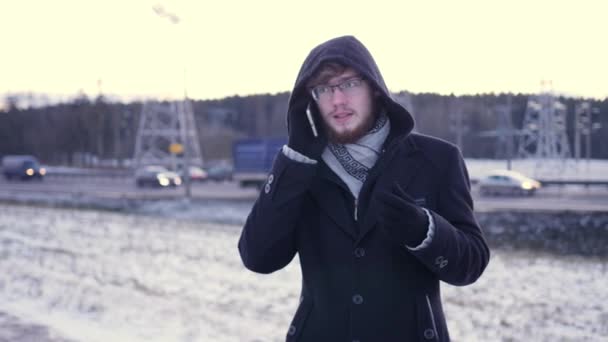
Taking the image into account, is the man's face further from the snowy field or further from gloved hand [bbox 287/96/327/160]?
the snowy field

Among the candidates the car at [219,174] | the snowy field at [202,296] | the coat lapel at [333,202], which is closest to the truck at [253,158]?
the car at [219,174]

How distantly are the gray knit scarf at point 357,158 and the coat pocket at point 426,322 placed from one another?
1.46 feet

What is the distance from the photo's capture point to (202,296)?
8812 millimetres

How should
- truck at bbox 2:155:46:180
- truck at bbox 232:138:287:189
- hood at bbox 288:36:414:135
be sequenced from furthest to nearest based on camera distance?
truck at bbox 2:155:46:180 → truck at bbox 232:138:287:189 → hood at bbox 288:36:414:135

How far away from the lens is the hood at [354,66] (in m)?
2.40

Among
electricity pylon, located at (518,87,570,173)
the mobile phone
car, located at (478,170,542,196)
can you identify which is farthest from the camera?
car, located at (478,170,542,196)

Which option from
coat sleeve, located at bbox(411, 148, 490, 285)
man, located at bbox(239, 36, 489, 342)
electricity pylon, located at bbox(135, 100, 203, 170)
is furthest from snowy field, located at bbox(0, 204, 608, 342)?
electricity pylon, located at bbox(135, 100, 203, 170)

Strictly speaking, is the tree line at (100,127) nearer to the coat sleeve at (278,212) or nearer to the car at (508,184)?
the car at (508,184)

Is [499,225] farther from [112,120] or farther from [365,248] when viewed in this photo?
[112,120]

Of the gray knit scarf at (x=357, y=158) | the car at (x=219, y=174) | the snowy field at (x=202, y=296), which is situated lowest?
the car at (x=219, y=174)

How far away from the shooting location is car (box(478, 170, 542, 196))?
28984 mm

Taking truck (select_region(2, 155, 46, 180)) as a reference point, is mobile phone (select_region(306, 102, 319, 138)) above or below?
above

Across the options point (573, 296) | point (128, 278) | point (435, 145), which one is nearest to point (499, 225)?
point (573, 296)

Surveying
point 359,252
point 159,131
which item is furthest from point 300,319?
point 159,131
